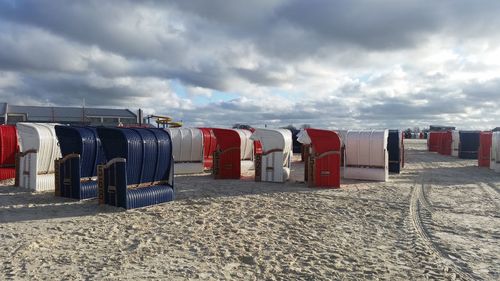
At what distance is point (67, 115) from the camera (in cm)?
6425

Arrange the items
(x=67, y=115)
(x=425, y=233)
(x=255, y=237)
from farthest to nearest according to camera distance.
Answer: (x=67, y=115)
(x=425, y=233)
(x=255, y=237)

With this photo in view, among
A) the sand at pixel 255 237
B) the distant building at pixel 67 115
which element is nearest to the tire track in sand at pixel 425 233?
the sand at pixel 255 237

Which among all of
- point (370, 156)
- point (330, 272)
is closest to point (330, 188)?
point (370, 156)

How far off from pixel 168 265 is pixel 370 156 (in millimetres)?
12340

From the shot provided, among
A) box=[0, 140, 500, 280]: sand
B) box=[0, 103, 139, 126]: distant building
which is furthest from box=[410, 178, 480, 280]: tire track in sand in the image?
box=[0, 103, 139, 126]: distant building

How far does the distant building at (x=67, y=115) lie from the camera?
58.3 meters

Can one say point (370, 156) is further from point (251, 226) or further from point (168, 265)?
point (168, 265)

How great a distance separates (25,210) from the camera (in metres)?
9.61

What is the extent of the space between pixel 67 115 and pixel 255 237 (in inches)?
2521

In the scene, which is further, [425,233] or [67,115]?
[67,115]

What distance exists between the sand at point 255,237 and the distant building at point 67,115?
166ft

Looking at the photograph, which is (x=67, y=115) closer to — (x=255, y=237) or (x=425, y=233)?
(x=255, y=237)

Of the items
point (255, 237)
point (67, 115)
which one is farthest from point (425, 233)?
point (67, 115)

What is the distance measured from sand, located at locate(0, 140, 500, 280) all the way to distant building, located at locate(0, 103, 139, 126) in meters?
50.5
